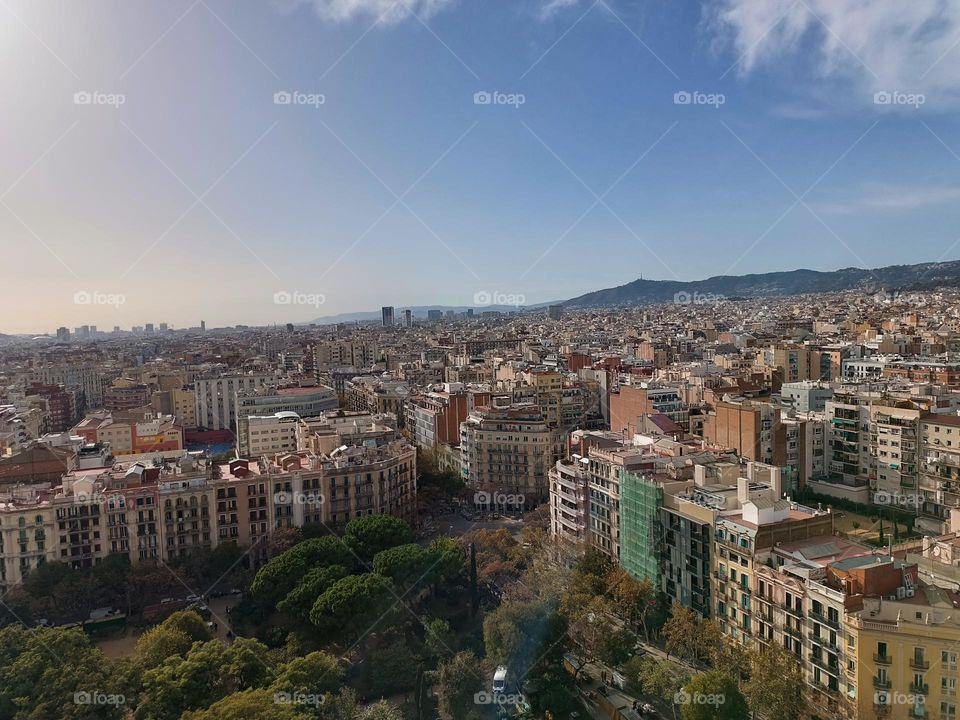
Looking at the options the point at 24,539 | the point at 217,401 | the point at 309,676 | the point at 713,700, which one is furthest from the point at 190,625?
the point at 217,401

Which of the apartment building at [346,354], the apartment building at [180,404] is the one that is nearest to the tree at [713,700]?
the apartment building at [180,404]

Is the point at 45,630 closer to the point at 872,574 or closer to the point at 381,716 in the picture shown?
the point at 381,716

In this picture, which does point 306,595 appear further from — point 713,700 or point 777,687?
point 777,687

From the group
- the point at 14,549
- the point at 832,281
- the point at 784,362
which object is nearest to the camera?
the point at 14,549

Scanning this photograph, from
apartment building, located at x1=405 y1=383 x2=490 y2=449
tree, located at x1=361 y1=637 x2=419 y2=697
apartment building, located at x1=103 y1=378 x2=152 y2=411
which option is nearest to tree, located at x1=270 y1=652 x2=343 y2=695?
tree, located at x1=361 y1=637 x2=419 y2=697

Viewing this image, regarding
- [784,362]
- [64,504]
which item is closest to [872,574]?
[64,504]

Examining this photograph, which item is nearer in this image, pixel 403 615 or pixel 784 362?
pixel 403 615
